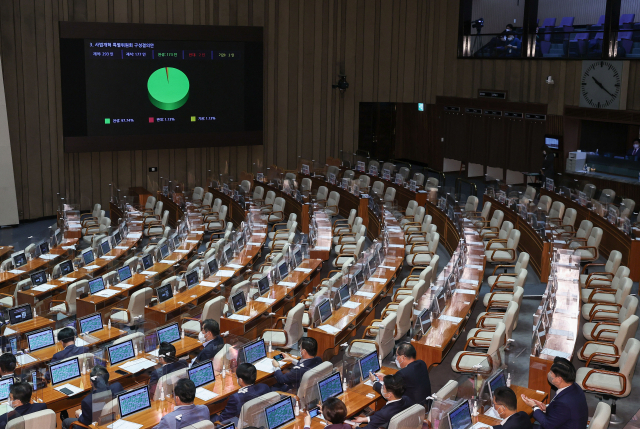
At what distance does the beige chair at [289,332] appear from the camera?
8.25 m

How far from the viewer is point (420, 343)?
761 cm

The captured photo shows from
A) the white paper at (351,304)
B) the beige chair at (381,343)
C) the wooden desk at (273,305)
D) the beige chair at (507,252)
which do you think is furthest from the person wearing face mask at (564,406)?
the beige chair at (507,252)

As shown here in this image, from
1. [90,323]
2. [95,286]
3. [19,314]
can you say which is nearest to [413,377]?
[90,323]

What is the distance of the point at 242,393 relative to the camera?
238 inches

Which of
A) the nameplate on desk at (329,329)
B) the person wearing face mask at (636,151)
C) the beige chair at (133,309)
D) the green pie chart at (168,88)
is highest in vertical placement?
the green pie chart at (168,88)

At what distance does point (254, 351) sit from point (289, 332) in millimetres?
1237

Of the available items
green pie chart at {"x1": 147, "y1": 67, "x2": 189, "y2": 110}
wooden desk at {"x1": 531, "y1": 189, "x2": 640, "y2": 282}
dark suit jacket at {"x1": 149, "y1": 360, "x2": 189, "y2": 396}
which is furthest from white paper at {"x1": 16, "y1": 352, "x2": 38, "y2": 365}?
green pie chart at {"x1": 147, "y1": 67, "x2": 189, "y2": 110}

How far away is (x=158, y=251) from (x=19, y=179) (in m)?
6.59

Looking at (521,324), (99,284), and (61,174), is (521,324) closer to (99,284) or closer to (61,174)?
(99,284)

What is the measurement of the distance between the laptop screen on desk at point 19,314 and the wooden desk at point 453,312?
14.9 ft

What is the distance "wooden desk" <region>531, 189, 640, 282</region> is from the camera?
10.8 m

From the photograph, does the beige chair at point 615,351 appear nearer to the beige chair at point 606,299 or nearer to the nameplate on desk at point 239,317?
the beige chair at point 606,299

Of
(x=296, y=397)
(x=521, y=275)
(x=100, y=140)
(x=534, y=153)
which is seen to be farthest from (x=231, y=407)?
(x=534, y=153)

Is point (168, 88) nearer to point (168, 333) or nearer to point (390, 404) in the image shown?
point (168, 333)
